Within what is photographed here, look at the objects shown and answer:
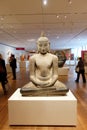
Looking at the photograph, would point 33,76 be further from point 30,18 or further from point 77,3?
point 30,18

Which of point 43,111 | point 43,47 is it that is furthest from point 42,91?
point 43,47

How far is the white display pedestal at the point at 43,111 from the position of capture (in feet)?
12.2

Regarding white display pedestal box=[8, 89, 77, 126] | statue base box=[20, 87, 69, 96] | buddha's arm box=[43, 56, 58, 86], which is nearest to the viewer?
white display pedestal box=[8, 89, 77, 126]

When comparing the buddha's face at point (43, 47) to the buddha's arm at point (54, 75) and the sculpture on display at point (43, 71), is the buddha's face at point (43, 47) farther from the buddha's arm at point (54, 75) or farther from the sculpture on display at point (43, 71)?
the buddha's arm at point (54, 75)

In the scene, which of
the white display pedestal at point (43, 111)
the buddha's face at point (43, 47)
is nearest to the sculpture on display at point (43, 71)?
the buddha's face at point (43, 47)

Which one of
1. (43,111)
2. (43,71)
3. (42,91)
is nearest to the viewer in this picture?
(43,111)

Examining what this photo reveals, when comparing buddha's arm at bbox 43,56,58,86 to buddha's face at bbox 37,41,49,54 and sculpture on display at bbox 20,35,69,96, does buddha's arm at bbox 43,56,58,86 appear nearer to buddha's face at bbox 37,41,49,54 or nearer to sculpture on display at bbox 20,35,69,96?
sculpture on display at bbox 20,35,69,96

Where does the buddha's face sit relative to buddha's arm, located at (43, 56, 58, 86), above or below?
above

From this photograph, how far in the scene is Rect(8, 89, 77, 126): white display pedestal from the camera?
3729 millimetres

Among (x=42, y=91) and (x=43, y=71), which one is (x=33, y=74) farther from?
(x=42, y=91)

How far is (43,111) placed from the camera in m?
3.77

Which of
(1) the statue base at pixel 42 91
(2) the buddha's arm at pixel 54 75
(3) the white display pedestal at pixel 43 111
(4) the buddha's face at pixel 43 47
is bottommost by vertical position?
(3) the white display pedestal at pixel 43 111

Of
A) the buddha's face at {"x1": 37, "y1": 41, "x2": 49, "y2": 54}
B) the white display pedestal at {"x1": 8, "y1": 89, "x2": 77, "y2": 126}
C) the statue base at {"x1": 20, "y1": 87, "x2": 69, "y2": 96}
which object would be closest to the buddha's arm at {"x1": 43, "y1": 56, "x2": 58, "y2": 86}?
the statue base at {"x1": 20, "y1": 87, "x2": 69, "y2": 96}

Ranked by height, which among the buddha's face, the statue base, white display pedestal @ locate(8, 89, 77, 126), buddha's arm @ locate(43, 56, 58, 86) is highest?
the buddha's face
